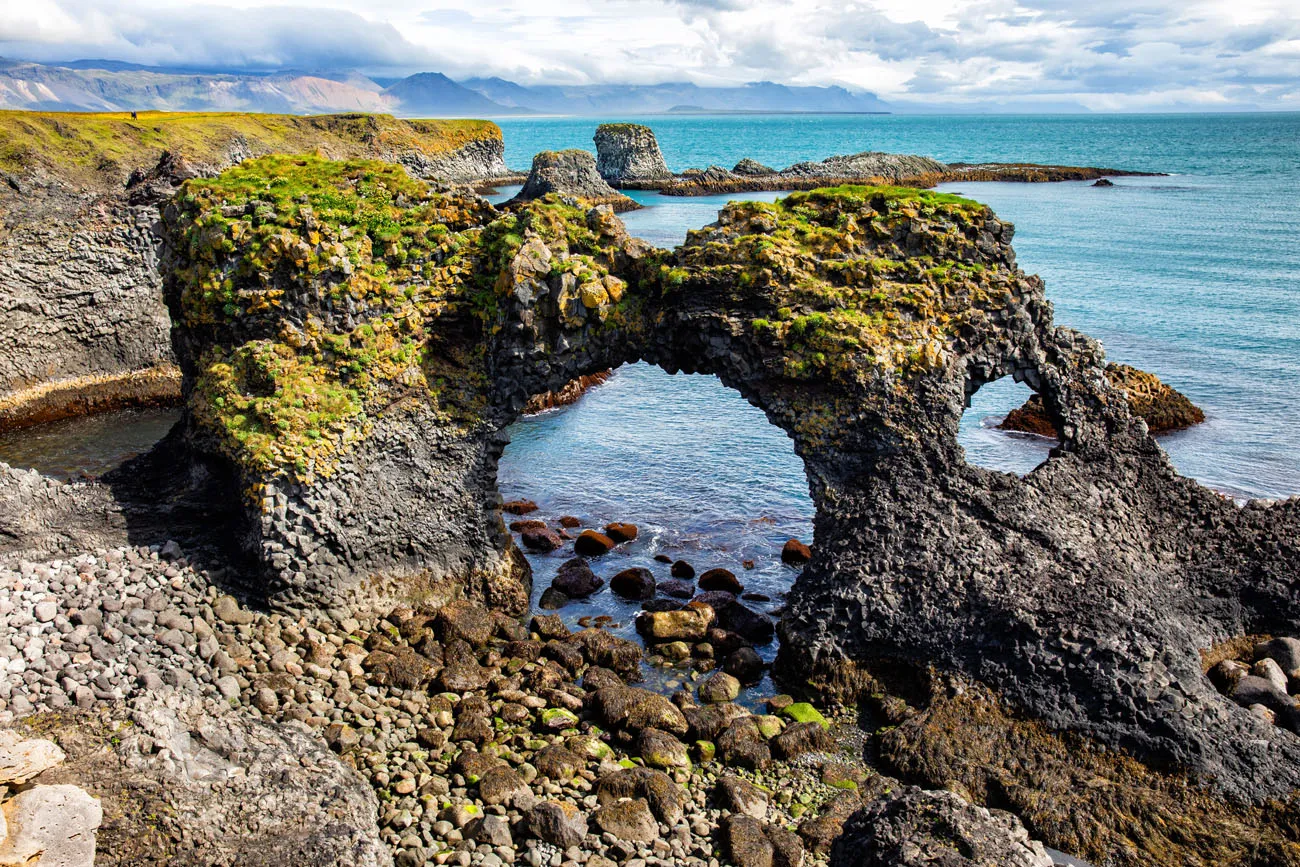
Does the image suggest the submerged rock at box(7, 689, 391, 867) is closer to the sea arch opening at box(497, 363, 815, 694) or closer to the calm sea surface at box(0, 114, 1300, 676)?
the sea arch opening at box(497, 363, 815, 694)

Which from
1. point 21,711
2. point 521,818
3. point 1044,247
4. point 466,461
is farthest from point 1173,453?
point 1044,247

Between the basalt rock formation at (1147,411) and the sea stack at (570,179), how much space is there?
2728 inches

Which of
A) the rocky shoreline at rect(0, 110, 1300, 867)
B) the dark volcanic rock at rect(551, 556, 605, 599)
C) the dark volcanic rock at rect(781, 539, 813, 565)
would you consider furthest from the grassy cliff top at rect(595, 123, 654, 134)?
the dark volcanic rock at rect(551, 556, 605, 599)

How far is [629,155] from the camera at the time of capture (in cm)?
14025

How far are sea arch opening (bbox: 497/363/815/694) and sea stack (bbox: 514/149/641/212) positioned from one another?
60910 millimetres

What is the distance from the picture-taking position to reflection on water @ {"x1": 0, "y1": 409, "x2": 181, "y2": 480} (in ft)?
111

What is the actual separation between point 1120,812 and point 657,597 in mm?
12363

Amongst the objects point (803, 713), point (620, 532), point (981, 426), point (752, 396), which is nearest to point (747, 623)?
point (803, 713)

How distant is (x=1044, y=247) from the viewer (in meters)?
79.7

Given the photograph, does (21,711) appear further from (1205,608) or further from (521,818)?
(1205,608)

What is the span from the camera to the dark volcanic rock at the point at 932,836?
13.9m

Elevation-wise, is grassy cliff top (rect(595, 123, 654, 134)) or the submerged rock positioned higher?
grassy cliff top (rect(595, 123, 654, 134))

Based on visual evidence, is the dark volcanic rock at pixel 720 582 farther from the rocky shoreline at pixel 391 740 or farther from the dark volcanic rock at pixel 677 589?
the rocky shoreline at pixel 391 740

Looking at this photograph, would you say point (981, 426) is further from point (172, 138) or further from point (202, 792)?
point (172, 138)
